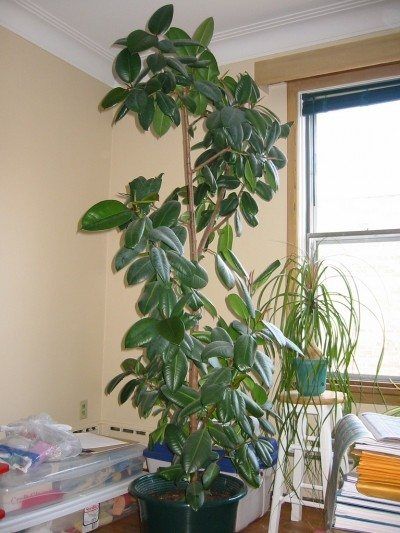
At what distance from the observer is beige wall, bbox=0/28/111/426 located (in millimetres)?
2549

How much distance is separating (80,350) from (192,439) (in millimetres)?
1511

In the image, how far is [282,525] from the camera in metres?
2.27

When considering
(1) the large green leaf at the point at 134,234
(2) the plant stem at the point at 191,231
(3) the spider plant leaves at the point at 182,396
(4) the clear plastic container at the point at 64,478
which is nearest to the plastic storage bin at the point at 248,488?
(4) the clear plastic container at the point at 64,478

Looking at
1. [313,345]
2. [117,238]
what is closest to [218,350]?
[313,345]

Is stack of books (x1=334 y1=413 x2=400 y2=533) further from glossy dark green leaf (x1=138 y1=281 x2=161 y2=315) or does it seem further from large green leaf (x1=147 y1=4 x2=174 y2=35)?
large green leaf (x1=147 y1=4 x2=174 y2=35)

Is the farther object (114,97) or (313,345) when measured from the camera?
(313,345)

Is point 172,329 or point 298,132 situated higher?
point 298,132

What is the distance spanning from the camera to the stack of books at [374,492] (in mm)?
1272

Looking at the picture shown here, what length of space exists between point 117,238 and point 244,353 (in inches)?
71.9

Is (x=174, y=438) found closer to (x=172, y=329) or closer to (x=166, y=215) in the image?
(x=172, y=329)

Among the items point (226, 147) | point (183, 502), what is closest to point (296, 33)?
point (226, 147)

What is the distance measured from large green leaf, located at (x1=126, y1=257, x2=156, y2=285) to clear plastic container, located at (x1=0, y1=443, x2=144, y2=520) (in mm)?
901

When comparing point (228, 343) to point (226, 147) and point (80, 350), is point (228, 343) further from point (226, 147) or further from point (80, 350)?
point (80, 350)

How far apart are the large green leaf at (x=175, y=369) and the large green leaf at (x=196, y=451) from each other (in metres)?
0.17
